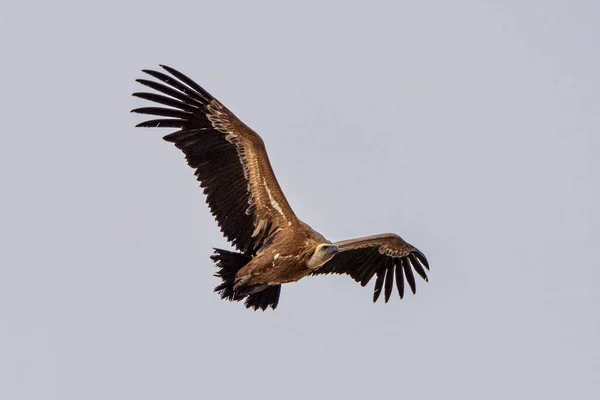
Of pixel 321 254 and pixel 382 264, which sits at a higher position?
pixel 382 264

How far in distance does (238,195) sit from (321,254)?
1.63 metres

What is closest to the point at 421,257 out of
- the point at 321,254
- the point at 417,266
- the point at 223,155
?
the point at 417,266

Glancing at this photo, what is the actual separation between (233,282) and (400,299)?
3936 millimetres

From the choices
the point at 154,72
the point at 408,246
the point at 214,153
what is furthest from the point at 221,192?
the point at 408,246

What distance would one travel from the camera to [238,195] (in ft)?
66.6

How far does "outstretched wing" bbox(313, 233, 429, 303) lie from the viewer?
22.0 metres

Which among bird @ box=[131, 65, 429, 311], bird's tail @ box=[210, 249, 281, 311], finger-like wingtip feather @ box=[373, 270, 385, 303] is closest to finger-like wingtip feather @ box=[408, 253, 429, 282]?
finger-like wingtip feather @ box=[373, 270, 385, 303]

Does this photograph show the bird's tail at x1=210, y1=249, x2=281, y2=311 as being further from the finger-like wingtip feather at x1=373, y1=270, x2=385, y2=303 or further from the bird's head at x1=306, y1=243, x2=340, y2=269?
the finger-like wingtip feather at x1=373, y1=270, x2=385, y2=303

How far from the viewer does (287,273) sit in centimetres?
2002

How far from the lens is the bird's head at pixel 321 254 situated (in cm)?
1969

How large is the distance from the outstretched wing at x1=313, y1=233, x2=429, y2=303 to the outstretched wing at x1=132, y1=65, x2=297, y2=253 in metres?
1.91

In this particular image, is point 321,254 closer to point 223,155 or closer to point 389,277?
point 223,155

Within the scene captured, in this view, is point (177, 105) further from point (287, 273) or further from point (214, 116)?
point (287, 273)

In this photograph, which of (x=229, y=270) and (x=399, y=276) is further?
(x=399, y=276)
